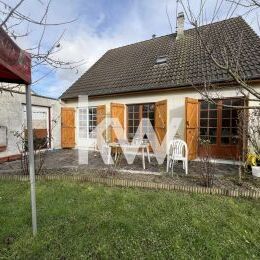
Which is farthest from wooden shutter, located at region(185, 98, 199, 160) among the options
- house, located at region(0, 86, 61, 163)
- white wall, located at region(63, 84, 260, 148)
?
house, located at region(0, 86, 61, 163)

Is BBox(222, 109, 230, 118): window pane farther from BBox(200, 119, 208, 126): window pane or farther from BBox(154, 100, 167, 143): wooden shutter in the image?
BBox(154, 100, 167, 143): wooden shutter

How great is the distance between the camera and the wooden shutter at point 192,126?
25.1 feet

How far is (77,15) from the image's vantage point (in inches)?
123

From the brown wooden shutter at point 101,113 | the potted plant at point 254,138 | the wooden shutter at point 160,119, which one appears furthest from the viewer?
the brown wooden shutter at point 101,113

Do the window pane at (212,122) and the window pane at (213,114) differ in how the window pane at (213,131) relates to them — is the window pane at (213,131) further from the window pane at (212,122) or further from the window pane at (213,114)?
the window pane at (213,114)

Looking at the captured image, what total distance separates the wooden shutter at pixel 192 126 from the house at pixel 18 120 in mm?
4575

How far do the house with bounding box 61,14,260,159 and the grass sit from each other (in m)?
2.75

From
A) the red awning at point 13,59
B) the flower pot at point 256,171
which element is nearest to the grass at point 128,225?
the flower pot at point 256,171

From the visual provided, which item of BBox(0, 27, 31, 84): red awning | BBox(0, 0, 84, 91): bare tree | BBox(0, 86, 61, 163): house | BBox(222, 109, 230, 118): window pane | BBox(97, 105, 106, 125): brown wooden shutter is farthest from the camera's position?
BBox(97, 105, 106, 125): brown wooden shutter

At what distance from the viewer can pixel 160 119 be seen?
29.0ft

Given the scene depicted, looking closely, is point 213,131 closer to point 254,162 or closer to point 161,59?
point 254,162

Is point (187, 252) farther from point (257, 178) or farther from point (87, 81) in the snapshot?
point (87, 81)

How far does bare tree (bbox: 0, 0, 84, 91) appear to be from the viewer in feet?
8.34

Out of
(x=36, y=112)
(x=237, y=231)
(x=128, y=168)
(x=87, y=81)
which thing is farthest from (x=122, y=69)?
(x=237, y=231)
